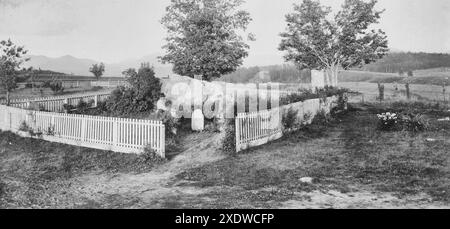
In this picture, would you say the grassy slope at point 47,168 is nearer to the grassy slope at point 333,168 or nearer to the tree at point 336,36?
the grassy slope at point 333,168

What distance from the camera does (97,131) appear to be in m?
13.3

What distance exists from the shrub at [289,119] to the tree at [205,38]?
1230 centimetres

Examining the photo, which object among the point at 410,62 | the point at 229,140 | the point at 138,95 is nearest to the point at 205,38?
the point at 138,95

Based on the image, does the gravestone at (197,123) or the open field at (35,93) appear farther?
the open field at (35,93)

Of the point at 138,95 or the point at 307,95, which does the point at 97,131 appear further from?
the point at 307,95

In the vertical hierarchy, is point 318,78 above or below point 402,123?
above

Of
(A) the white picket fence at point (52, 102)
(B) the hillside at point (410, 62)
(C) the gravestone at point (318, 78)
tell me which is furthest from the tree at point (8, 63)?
(B) the hillside at point (410, 62)

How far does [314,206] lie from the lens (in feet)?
23.7

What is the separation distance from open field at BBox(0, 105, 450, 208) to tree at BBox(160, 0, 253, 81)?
13.2 metres

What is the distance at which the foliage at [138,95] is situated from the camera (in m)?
19.4

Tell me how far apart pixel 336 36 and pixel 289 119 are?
53.4ft

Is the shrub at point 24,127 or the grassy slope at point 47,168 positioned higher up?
the shrub at point 24,127
